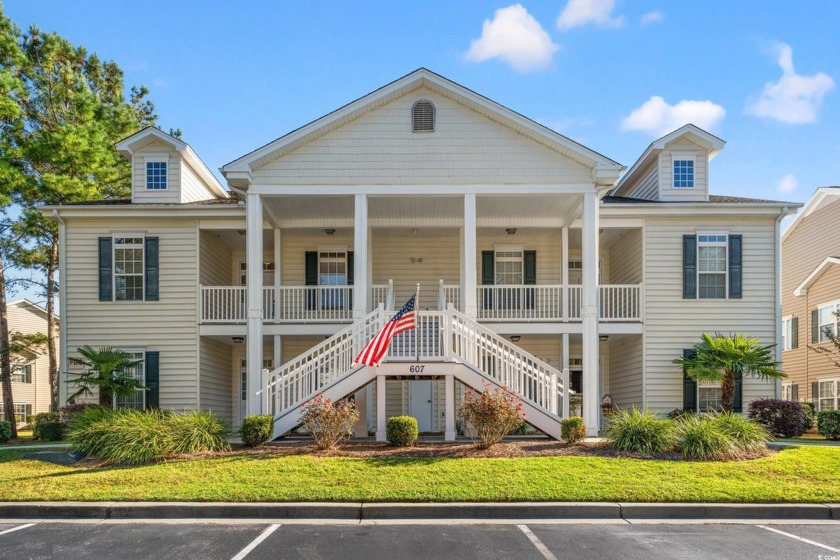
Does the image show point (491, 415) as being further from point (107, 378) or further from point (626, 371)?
point (107, 378)

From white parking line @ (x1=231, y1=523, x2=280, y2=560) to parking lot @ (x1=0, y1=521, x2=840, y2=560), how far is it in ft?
0.04

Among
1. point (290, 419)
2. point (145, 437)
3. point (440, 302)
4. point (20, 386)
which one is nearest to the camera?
point (145, 437)

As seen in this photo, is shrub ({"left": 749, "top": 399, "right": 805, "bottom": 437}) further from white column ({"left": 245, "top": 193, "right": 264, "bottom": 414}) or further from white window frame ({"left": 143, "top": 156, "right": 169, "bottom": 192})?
white window frame ({"left": 143, "top": 156, "right": 169, "bottom": 192})

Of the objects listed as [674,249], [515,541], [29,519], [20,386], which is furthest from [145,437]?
[20,386]

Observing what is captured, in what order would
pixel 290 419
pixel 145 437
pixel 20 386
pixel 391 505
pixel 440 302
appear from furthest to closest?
pixel 20 386
pixel 440 302
pixel 290 419
pixel 145 437
pixel 391 505

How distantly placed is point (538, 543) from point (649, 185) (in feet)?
49.1

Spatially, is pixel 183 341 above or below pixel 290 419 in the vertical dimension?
above

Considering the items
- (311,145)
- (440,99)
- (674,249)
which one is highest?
(440,99)

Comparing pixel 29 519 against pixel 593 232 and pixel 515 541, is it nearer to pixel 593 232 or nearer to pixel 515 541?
pixel 515 541

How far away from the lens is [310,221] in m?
19.9

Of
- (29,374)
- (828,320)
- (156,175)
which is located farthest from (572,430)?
(29,374)

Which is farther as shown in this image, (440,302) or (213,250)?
(213,250)

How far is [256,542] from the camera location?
8.20 metres

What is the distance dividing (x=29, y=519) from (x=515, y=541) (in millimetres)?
6886
